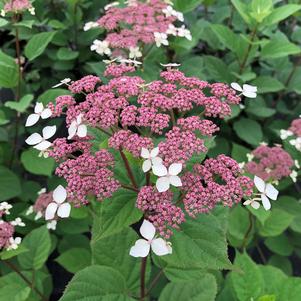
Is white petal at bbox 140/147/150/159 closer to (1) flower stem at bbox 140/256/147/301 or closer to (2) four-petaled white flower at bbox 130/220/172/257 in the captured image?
(2) four-petaled white flower at bbox 130/220/172/257

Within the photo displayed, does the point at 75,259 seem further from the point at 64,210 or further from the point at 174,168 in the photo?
the point at 174,168

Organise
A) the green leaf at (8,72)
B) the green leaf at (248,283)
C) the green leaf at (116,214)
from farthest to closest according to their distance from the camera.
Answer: the green leaf at (8,72) < the green leaf at (248,283) < the green leaf at (116,214)

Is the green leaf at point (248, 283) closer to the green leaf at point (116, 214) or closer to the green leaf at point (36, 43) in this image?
the green leaf at point (116, 214)

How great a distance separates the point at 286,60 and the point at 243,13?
1.85ft

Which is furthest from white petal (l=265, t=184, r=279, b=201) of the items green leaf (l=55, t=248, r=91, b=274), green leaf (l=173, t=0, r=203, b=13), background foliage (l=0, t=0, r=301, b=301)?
green leaf (l=173, t=0, r=203, b=13)

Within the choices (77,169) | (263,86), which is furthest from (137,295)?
(263,86)

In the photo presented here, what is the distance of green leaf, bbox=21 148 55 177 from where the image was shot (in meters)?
1.88

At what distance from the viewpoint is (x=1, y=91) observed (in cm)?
270

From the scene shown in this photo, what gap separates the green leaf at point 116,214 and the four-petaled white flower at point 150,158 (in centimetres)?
18

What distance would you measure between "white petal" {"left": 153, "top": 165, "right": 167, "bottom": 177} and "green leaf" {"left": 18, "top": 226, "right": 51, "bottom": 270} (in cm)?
94

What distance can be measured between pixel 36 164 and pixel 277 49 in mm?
1294

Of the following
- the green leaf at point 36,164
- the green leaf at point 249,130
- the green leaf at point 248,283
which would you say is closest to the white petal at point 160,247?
the green leaf at point 248,283

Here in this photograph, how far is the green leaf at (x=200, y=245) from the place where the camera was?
1055 mm

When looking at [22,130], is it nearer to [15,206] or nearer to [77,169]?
[15,206]
